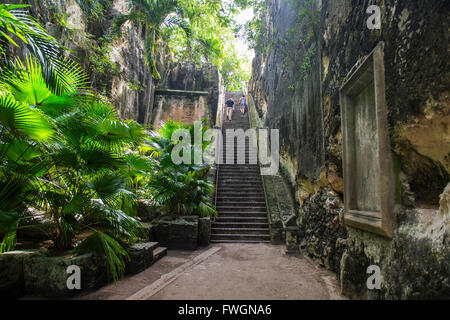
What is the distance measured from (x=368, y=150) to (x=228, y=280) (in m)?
2.77

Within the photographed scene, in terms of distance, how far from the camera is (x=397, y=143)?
2.68 metres

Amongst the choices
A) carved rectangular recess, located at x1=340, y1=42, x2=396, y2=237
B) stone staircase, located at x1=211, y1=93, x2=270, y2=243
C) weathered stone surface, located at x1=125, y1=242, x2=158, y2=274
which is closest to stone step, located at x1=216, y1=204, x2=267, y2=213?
stone staircase, located at x1=211, y1=93, x2=270, y2=243

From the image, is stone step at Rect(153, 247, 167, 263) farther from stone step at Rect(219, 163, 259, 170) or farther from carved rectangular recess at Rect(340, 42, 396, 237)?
stone step at Rect(219, 163, 259, 170)

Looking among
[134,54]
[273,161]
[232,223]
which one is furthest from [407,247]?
[134,54]

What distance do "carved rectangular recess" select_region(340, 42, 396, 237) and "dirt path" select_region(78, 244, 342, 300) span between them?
123cm

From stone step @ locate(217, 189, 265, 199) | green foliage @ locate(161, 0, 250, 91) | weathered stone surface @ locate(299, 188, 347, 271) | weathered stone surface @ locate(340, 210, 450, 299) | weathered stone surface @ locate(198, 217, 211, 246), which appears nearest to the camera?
weathered stone surface @ locate(340, 210, 450, 299)

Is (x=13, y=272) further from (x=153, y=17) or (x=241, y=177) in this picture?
(x=153, y=17)

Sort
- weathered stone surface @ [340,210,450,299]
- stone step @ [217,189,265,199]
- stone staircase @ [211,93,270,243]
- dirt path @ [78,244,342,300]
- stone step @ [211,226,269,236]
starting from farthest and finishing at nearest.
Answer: stone step @ [217,189,265,199]
stone step @ [211,226,269,236]
stone staircase @ [211,93,270,243]
dirt path @ [78,244,342,300]
weathered stone surface @ [340,210,450,299]

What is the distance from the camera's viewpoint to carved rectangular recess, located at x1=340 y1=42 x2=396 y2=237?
2736mm

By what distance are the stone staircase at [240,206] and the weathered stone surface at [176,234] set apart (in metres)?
0.85

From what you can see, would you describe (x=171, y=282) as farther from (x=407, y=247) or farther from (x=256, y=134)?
(x=256, y=134)

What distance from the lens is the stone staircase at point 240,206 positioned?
24.1 feet

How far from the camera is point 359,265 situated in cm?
325

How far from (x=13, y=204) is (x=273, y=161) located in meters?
8.49
